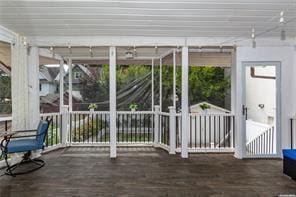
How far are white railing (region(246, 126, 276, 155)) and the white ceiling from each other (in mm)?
2000

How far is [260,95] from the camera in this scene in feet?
21.4

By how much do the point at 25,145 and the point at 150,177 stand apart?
82.5 inches

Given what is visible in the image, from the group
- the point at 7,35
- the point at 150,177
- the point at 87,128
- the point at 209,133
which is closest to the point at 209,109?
the point at 209,133

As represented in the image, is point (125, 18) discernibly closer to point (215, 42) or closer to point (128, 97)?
point (215, 42)

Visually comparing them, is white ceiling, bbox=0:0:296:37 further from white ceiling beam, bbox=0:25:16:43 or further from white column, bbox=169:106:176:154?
white column, bbox=169:106:176:154

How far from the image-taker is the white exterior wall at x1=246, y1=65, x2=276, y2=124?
648cm

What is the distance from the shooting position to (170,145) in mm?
7176

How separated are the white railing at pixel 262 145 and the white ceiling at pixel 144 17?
200cm

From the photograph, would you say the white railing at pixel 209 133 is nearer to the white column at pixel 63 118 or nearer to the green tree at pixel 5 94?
the white column at pixel 63 118

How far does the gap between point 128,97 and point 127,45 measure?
187 centimetres

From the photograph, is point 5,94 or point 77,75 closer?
point 5,94

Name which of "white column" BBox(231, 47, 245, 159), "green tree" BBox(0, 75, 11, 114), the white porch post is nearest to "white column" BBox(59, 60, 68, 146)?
the white porch post

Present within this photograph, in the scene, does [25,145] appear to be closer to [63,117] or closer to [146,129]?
[63,117]

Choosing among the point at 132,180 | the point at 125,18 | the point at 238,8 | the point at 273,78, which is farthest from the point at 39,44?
the point at 273,78
